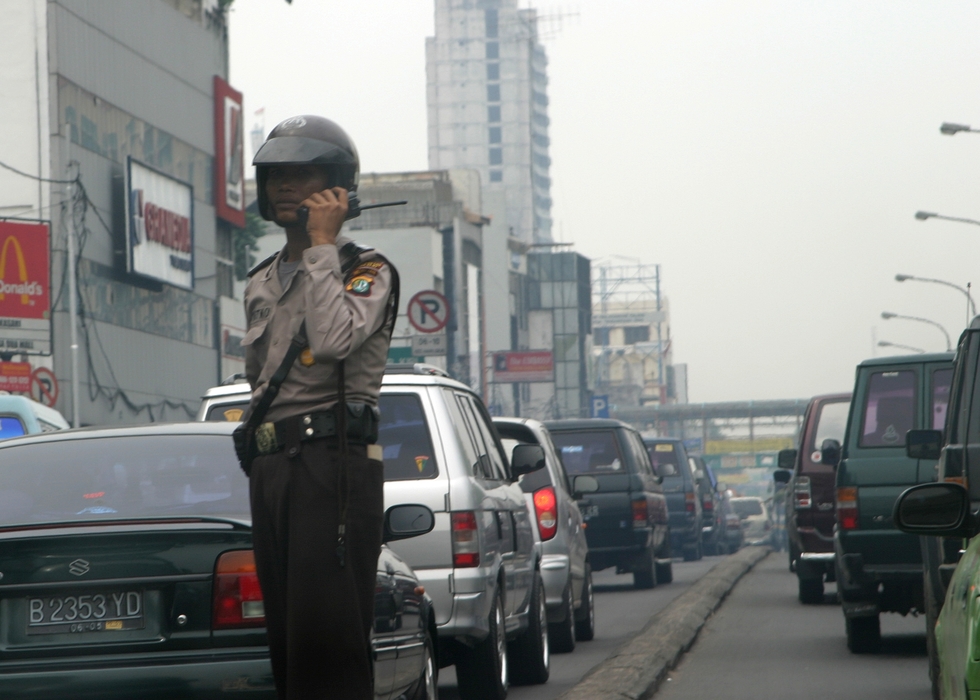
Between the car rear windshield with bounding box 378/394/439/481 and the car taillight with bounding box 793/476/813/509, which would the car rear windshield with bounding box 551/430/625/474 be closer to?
the car taillight with bounding box 793/476/813/509

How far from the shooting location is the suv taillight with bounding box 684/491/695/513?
1129 inches

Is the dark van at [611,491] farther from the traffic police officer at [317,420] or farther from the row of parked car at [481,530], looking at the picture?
the traffic police officer at [317,420]

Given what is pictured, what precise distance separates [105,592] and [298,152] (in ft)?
6.06

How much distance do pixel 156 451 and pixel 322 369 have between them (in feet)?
7.10

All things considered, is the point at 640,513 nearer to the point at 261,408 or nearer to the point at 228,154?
the point at 261,408

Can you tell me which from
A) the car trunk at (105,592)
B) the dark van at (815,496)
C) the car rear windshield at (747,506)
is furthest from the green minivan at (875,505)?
the car rear windshield at (747,506)

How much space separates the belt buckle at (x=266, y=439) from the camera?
4348mm

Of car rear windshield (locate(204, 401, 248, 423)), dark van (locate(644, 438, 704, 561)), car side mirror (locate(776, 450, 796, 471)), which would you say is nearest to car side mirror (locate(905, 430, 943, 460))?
car rear windshield (locate(204, 401, 248, 423))

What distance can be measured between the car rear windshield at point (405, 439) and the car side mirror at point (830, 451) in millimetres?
7011

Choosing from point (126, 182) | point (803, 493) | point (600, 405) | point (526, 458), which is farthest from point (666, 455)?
point (600, 405)

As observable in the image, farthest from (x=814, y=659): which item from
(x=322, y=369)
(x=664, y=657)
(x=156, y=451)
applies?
(x=322, y=369)

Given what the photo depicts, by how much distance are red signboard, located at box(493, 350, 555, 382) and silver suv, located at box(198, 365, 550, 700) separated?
82.6 meters

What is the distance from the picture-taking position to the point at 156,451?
20.9 feet

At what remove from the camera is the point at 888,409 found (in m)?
12.0
